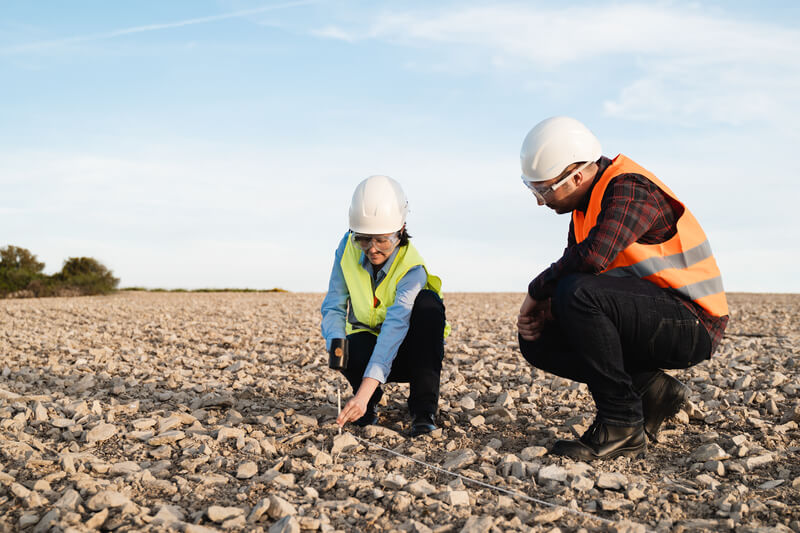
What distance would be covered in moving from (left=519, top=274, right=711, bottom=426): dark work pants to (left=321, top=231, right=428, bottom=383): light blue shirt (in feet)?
2.63

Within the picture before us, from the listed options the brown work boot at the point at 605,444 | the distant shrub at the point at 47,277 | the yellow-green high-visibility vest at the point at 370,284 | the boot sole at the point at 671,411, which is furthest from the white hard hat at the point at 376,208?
the distant shrub at the point at 47,277

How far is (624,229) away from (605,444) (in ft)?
3.61

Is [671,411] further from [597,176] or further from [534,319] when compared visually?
[597,176]

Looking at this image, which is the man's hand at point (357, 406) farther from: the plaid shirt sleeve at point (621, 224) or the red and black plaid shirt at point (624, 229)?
the plaid shirt sleeve at point (621, 224)

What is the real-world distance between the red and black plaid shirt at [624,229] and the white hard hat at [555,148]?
140 mm

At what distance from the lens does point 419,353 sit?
12.7 feet

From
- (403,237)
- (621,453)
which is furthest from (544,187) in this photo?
(621,453)

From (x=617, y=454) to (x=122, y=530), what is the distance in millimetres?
2344

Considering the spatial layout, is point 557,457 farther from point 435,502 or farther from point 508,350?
point 508,350

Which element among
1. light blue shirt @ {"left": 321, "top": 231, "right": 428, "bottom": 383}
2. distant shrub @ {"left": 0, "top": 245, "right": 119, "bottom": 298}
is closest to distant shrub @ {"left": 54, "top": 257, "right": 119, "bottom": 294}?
distant shrub @ {"left": 0, "top": 245, "right": 119, "bottom": 298}

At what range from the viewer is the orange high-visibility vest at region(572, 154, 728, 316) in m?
Answer: 3.36

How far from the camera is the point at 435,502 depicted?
2848mm

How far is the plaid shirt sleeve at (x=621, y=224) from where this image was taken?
3.16 m

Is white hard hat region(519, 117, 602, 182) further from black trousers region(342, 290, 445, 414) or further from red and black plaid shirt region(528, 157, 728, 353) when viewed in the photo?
black trousers region(342, 290, 445, 414)
